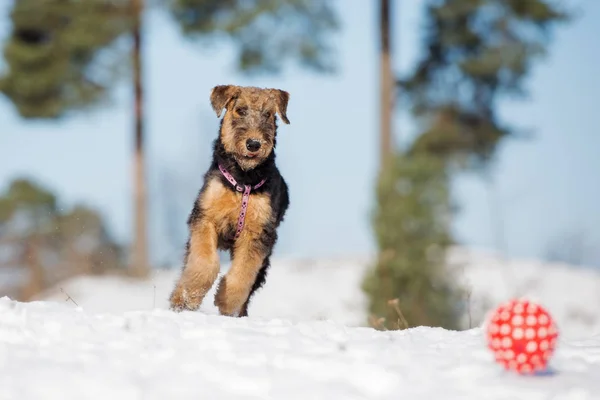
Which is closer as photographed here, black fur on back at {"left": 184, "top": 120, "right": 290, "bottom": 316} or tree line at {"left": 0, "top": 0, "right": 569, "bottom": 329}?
black fur on back at {"left": 184, "top": 120, "right": 290, "bottom": 316}

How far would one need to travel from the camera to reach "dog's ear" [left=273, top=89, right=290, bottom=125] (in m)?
6.13

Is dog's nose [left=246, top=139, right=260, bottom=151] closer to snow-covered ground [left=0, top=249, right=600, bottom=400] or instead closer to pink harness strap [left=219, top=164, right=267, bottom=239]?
pink harness strap [left=219, top=164, right=267, bottom=239]

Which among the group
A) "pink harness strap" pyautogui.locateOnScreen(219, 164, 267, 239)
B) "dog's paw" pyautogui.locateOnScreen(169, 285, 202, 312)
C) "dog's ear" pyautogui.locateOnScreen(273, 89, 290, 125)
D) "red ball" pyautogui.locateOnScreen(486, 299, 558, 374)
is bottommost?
"dog's paw" pyautogui.locateOnScreen(169, 285, 202, 312)

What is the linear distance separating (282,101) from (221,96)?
0.46 meters

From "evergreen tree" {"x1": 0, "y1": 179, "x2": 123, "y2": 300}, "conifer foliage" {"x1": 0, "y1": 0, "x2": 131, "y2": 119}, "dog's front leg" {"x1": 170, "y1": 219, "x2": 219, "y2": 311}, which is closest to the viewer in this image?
"dog's front leg" {"x1": 170, "y1": 219, "x2": 219, "y2": 311}

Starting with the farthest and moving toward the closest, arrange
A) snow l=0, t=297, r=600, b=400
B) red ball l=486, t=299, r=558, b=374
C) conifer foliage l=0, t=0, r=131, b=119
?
conifer foliage l=0, t=0, r=131, b=119, red ball l=486, t=299, r=558, b=374, snow l=0, t=297, r=600, b=400

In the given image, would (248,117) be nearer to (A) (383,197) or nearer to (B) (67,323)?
(B) (67,323)

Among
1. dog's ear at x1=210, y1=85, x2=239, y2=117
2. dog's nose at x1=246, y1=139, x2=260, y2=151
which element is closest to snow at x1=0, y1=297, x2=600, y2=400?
dog's nose at x1=246, y1=139, x2=260, y2=151

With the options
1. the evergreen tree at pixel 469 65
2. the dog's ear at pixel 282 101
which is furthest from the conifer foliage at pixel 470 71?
the dog's ear at pixel 282 101

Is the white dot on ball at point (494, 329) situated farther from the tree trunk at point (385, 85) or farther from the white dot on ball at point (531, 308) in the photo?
the tree trunk at point (385, 85)

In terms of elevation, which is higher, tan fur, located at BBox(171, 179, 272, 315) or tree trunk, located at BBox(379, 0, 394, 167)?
tree trunk, located at BBox(379, 0, 394, 167)

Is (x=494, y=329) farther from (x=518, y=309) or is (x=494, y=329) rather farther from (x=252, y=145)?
(x=252, y=145)

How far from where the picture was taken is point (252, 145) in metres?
5.75

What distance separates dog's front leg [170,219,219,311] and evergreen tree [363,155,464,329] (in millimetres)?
6352
